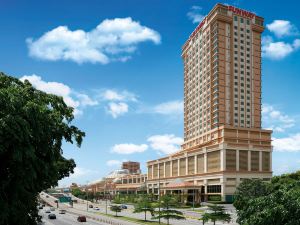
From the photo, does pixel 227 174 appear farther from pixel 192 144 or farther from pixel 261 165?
pixel 192 144

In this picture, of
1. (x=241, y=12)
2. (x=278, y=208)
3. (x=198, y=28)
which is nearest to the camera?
(x=278, y=208)

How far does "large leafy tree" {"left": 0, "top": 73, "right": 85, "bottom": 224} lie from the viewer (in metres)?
25.0

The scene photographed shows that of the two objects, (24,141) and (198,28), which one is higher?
(198,28)

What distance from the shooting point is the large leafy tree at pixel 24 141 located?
81.9 feet

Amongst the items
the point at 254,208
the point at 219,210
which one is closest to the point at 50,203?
the point at 219,210

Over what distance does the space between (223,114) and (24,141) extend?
5378 inches

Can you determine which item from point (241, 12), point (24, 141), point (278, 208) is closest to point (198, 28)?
point (241, 12)

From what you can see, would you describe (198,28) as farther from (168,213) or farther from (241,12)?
(168,213)

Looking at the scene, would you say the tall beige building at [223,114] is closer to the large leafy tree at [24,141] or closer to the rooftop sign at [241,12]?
the rooftop sign at [241,12]

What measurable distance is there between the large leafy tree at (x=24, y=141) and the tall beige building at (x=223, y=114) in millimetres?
110667

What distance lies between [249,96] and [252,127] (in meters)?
11.3

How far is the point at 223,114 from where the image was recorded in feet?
520

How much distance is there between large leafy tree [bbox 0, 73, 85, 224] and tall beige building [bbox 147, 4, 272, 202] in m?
111

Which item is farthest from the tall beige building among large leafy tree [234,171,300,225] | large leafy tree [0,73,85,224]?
large leafy tree [0,73,85,224]
